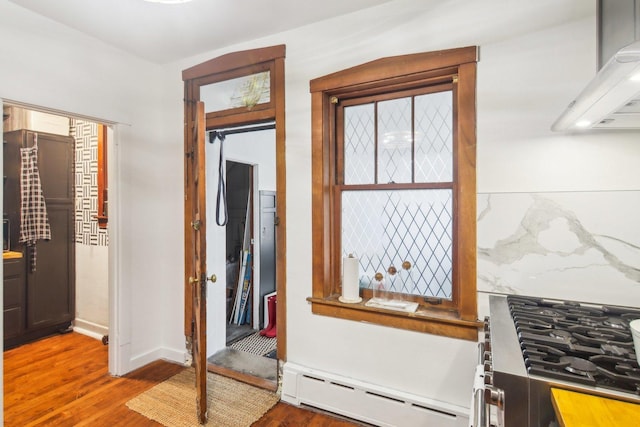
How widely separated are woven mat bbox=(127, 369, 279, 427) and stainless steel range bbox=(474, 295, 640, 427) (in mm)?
1584

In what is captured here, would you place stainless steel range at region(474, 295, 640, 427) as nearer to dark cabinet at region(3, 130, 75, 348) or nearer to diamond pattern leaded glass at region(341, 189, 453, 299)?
diamond pattern leaded glass at region(341, 189, 453, 299)

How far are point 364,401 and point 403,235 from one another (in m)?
1.07

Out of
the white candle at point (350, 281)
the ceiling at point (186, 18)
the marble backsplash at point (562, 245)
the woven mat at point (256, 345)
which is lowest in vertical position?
the woven mat at point (256, 345)

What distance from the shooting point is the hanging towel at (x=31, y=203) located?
3.25 metres

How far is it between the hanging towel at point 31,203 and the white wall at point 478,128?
2.78m

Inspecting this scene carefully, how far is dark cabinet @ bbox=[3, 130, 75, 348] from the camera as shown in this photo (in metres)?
3.21

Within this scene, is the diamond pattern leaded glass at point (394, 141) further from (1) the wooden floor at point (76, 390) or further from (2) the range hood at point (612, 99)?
(1) the wooden floor at point (76, 390)

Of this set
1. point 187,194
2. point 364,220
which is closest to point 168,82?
point 187,194

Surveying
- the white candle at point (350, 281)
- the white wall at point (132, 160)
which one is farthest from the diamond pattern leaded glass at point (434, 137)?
the white wall at point (132, 160)

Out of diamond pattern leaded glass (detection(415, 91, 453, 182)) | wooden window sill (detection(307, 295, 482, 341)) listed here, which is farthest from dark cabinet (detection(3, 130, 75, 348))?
diamond pattern leaded glass (detection(415, 91, 453, 182))

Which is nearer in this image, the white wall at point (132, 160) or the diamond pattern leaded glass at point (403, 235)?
the diamond pattern leaded glass at point (403, 235)

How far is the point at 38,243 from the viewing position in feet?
11.0

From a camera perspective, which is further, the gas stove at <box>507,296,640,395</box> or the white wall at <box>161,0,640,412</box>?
the white wall at <box>161,0,640,412</box>

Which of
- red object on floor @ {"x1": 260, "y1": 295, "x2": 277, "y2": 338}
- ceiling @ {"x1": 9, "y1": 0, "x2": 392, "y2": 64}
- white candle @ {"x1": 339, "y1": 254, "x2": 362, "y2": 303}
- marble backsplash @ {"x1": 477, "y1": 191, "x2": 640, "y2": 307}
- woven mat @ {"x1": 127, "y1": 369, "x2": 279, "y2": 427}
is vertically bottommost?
woven mat @ {"x1": 127, "y1": 369, "x2": 279, "y2": 427}
